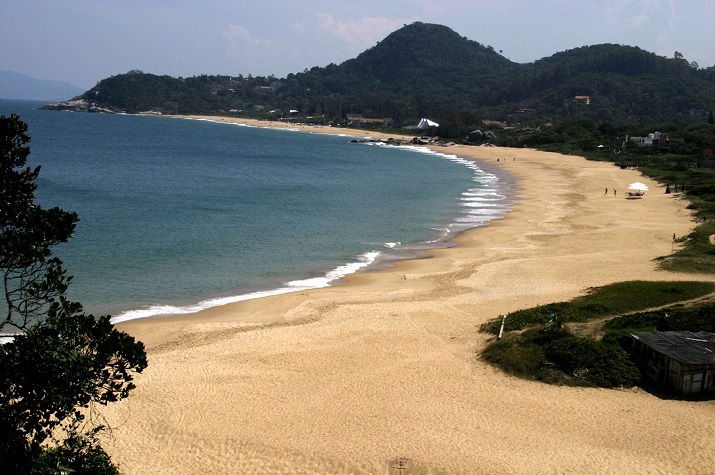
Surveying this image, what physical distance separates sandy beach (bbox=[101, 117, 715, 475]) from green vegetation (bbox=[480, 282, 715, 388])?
0.56 metres

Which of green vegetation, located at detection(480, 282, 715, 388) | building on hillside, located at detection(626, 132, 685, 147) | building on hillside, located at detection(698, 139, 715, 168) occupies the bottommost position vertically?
green vegetation, located at detection(480, 282, 715, 388)

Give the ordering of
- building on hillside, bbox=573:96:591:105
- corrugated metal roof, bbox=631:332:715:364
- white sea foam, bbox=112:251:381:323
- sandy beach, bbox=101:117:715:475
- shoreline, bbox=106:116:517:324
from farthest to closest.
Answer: building on hillside, bbox=573:96:591:105 → shoreline, bbox=106:116:517:324 → white sea foam, bbox=112:251:381:323 → corrugated metal roof, bbox=631:332:715:364 → sandy beach, bbox=101:117:715:475

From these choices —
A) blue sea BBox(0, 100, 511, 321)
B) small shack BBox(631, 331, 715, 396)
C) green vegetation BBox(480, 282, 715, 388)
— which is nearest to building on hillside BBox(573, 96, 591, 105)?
blue sea BBox(0, 100, 511, 321)

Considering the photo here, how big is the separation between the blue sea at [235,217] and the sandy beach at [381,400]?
12.0 ft

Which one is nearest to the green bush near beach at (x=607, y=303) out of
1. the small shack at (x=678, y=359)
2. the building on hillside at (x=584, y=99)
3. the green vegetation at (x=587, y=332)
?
the green vegetation at (x=587, y=332)

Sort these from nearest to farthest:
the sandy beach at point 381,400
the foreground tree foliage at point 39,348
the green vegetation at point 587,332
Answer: the foreground tree foliage at point 39,348, the sandy beach at point 381,400, the green vegetation at point 587,332

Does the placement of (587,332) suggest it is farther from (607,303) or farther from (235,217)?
(235,217)

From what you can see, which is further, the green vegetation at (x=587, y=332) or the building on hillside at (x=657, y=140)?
the building on hillside at (x=657, y=140)

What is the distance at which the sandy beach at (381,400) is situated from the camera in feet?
43.0

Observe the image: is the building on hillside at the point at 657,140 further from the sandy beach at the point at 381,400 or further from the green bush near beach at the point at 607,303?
the green bush near beach at the point at 607,303

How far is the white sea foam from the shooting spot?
2322cm

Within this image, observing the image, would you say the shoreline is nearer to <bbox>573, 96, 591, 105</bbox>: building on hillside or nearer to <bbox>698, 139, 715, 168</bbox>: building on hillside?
<bbox>698, 139, 715, 168</bbox>: building on hillside

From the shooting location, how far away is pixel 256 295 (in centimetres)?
2583

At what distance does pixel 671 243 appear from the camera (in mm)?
33125
